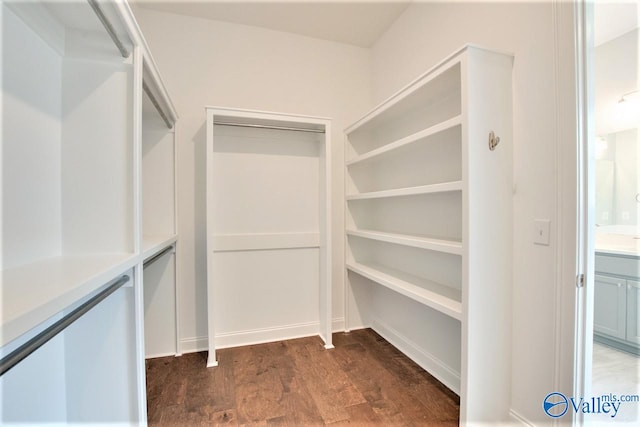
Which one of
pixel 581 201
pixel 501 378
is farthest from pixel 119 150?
pixel 501 378

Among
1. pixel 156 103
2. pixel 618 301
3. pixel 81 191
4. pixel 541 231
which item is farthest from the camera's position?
pixel 618 301

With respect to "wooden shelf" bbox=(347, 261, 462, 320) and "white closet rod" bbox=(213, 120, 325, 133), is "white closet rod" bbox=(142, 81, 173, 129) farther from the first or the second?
"wooden shelf" bbox=(347, 261, 462, 320)

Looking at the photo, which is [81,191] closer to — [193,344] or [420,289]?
[193,344]

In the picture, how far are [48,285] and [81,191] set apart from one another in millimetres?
556

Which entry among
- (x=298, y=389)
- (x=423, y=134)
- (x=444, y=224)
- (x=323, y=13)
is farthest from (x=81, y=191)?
(x=323, y=13)

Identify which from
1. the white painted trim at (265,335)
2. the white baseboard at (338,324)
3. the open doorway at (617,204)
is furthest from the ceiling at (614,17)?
the white painted trim at (265,335)

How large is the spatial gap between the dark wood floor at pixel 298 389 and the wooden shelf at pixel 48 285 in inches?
41.3

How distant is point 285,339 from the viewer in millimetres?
2578

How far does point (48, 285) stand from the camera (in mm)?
807

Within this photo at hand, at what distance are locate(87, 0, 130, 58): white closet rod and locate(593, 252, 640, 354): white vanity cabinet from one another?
3.56 m

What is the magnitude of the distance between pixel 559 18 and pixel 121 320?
2.29 meters

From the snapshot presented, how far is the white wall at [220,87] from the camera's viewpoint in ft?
7.84

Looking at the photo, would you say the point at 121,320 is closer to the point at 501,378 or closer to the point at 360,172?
the point at 501,378

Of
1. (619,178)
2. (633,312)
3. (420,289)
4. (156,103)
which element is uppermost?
(156,103)
